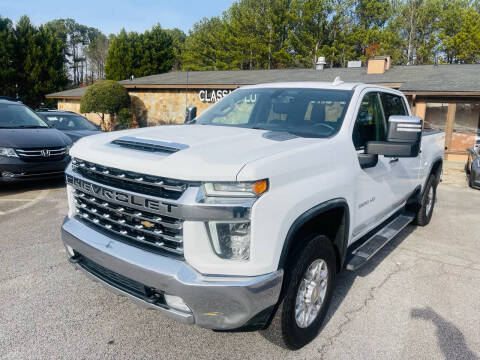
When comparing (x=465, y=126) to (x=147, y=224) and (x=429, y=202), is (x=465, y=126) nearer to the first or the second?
(x=429, y=202)

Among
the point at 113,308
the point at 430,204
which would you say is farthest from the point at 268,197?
the point at 430,204

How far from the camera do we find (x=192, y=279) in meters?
2.06

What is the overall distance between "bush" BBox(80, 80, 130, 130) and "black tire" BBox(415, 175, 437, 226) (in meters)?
20.9

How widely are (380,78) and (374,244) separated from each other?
52.2 ft

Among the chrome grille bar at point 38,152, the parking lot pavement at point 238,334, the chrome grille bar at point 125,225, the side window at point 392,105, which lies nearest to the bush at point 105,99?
the chrome grille bar at point 38,152

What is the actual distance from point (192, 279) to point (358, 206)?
1.68 metres

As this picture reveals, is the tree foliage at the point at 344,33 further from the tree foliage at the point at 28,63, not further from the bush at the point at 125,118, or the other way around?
the bush at the point at 125,118

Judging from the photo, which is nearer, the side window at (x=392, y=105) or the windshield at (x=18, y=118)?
the side window at (x=392, y=105)

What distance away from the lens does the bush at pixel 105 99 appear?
23.0 metres

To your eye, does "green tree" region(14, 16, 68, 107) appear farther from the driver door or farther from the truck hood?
the driver door

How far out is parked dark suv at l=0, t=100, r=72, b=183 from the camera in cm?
654

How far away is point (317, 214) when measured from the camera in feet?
8.19

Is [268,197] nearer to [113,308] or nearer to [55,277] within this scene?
[113,308]

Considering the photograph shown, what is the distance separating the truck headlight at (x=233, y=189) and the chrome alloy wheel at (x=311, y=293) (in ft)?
2.73
